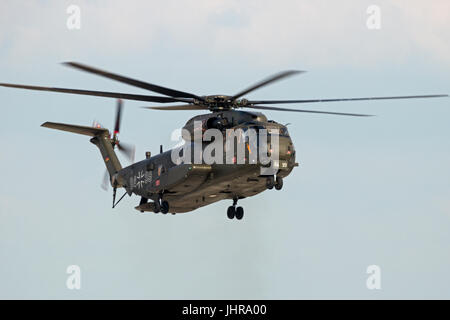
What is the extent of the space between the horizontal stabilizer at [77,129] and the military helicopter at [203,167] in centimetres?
5

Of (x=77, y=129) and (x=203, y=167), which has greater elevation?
(x=77, y=129)

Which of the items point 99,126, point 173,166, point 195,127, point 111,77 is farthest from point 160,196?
point 111,77

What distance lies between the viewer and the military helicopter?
107 ft

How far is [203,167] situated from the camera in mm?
34844

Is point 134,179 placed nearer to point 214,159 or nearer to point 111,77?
point 214,159

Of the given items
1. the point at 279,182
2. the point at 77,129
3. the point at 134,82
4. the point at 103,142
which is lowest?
the point at 279,182

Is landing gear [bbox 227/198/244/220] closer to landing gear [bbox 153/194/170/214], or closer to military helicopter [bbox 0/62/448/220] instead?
military helicopter [bbox 0/62/448/220]

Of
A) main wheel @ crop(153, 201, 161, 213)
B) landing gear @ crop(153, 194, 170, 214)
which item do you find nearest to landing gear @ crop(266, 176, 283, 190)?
landing gear @ crop(153, 194, 170, 214)

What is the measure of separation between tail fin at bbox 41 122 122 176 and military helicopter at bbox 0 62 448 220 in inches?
36.2

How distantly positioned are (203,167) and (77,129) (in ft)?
34.1

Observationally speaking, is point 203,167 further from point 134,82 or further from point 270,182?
point 134,82

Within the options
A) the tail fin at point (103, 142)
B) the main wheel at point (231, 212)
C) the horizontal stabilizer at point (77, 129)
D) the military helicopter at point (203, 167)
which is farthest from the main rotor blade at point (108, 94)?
the tail fin at point (103, 142)

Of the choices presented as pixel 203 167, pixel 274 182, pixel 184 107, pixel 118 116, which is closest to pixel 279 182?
pixel 274 182

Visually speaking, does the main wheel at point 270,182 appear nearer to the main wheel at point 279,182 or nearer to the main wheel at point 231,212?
the main wheel at point 279,182
